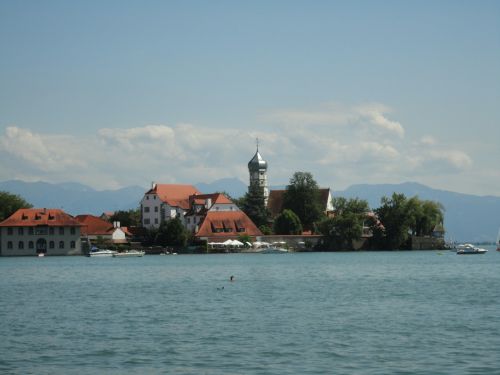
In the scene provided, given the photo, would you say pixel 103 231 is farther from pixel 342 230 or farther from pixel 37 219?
pixel 342 230

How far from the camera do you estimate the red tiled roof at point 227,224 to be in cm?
12743

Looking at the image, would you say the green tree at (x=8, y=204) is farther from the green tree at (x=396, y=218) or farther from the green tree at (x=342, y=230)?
the green tree at (x=396, y=218)

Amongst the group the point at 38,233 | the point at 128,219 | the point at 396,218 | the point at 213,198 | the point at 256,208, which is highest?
the point at 213,198

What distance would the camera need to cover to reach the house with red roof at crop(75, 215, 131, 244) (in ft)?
436

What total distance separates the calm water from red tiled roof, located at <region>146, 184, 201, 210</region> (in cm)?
8473

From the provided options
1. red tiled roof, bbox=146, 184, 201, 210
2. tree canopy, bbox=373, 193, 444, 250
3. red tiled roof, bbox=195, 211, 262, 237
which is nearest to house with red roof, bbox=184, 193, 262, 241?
red tiled roof, bbox=195, 211, 262, 237

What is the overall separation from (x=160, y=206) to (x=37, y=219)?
23.4m

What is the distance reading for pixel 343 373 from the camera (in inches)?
917

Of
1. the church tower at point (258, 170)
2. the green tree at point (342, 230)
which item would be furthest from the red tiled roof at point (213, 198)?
the church tower at point (258, 170)

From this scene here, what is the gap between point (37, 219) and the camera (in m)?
124

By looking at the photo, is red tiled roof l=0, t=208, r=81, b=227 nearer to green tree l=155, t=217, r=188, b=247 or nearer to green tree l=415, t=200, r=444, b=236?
green tree l=155, t=217, r=188, b=247

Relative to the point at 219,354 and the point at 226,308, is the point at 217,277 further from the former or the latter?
the point at 219,354

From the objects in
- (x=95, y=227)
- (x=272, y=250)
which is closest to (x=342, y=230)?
(x=272, y=250)

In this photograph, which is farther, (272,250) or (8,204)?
(8,204)
